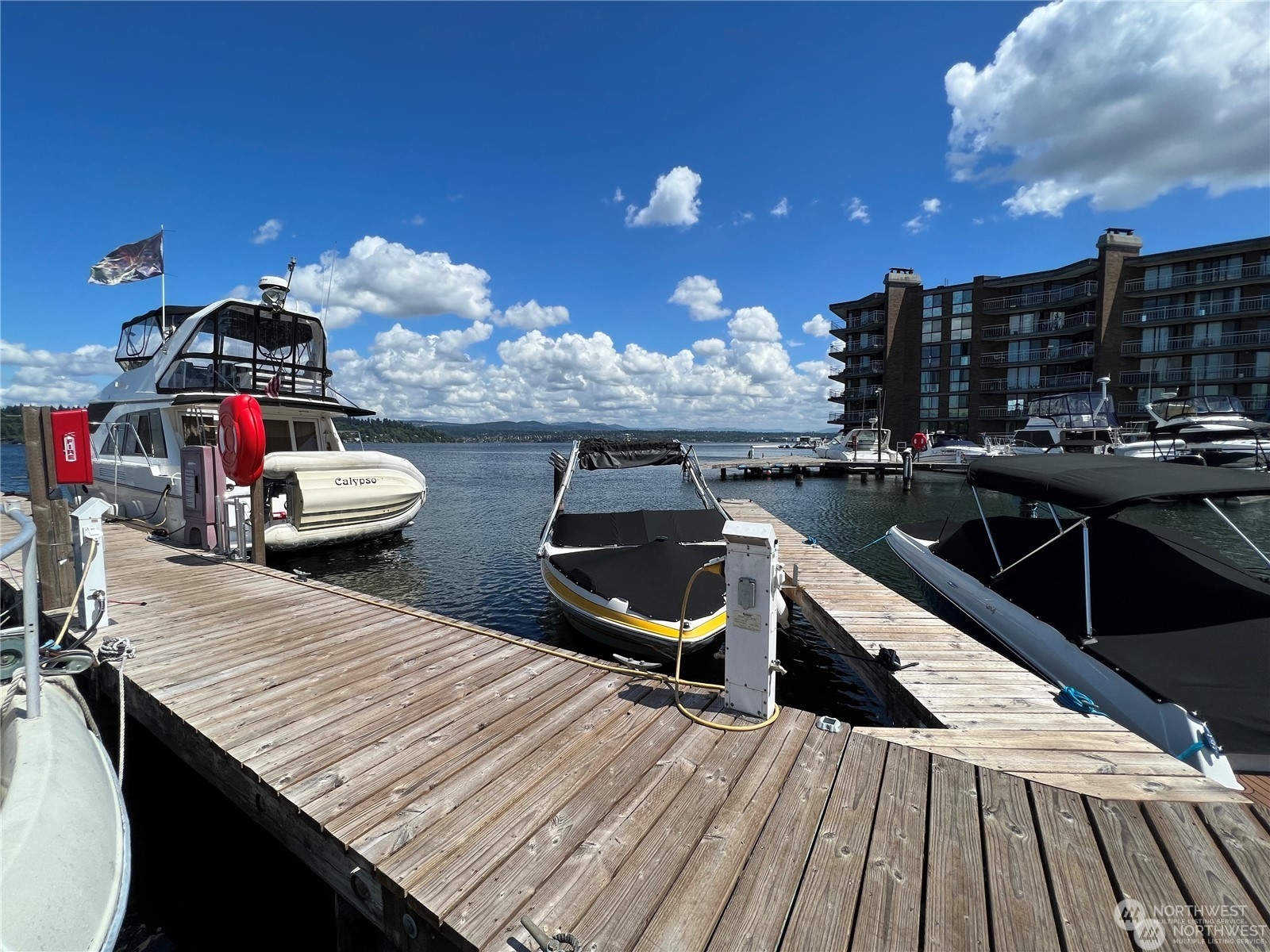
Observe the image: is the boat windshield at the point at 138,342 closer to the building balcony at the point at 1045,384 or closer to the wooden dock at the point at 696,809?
the wooden dock at the point at 696,809

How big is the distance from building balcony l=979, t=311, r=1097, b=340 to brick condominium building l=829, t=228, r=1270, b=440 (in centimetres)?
10

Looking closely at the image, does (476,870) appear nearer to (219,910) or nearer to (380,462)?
(219,910)

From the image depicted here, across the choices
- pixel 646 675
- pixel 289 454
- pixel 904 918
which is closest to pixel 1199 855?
pixel 904 918

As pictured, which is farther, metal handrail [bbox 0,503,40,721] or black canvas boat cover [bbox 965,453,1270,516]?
black canvas boat cover [bbox 965,453,1270,516]

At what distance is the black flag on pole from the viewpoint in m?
13.8

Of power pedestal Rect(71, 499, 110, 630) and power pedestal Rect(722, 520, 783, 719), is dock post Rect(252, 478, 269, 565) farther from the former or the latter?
power pedestal Rect(722, 520, 783, 719)

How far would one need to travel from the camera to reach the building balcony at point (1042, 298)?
49.8m

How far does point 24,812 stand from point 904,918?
4170mm

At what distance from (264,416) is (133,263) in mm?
4929

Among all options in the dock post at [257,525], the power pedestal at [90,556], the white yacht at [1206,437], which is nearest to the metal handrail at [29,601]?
the power pedestal at [90,556]

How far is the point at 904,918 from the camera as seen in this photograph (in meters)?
2.38

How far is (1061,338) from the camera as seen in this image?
51.9 metres

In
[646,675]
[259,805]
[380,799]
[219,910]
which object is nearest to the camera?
[380,799]

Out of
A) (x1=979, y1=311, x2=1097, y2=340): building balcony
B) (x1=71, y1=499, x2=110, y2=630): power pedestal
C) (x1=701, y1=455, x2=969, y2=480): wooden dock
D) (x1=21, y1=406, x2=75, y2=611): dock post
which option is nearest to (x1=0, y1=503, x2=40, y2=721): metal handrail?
(x1=71, y1=499, x2=110, y2=630): power pedestal
